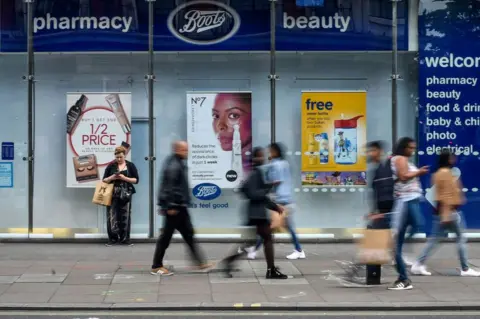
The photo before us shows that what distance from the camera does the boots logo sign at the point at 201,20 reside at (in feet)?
42.8

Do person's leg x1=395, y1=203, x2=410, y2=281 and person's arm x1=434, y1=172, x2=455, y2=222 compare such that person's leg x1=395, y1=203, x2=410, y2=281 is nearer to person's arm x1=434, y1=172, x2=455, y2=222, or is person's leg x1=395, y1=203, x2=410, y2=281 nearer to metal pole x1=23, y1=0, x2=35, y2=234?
person's arm x1=434, y1=172, x2=455, y2=222

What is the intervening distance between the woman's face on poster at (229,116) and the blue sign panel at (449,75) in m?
3.02

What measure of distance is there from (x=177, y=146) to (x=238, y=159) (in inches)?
137

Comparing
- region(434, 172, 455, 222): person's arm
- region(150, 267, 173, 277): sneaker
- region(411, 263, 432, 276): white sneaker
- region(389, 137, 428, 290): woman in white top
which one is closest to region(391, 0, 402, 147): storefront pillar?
region(434, 172, 455, 222): person's arm

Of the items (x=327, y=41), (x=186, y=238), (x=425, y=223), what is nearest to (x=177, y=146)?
(x=186, y=238)

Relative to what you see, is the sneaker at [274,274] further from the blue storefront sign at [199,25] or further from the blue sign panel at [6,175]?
the blue sign panel at [6,175]

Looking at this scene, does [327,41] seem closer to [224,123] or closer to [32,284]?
[224,123]

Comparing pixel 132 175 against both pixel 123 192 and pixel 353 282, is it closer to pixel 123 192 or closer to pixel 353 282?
pixel 123 192

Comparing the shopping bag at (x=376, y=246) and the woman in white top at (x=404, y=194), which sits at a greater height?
the woman in white top at (x=404, y=194)

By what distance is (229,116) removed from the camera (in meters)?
13.1

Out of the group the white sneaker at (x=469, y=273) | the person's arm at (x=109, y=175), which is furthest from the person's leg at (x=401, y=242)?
the person's arm at (x=109, y=175)

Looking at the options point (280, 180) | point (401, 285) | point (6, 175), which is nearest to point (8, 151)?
point (6, 175)

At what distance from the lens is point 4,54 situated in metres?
13.1

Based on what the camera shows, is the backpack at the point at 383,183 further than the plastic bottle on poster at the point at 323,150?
No
